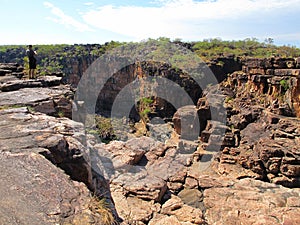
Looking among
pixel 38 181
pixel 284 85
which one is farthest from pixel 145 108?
pixel 38 181

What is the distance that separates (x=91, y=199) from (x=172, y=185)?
8921mm

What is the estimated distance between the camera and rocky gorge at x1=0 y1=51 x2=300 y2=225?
3342 millimetres

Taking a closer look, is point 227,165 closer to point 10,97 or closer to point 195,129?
point 195,129

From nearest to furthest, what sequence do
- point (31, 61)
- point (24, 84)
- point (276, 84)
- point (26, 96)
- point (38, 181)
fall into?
point (38, 181), point (26, 96), point (24, 84), point (31, 61), point (276, 84)

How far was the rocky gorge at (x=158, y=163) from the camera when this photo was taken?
3.34m

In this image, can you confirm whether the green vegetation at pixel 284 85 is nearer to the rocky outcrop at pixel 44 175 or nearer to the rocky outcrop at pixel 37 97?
the rocky outcrop at pixel 37 97

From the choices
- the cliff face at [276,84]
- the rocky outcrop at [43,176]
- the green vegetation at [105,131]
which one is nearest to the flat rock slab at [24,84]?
the rocky outcrop at [43,176]

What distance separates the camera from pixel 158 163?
1289 centimetres

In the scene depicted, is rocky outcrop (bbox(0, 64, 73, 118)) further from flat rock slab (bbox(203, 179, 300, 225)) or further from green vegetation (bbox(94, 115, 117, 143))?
green vegetation (bbox(94, 115, 117, 143))

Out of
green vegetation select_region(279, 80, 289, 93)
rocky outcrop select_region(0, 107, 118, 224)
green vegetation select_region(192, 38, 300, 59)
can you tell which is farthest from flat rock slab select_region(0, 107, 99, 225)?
green vegetation select_region(192, 38, 300, 59)

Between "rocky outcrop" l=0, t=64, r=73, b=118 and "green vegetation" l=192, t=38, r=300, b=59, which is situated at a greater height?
"green vegetation" l=192, t=38, r=300, b=59

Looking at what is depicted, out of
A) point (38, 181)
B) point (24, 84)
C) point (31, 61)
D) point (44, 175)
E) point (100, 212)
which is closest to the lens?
point (100, 212)

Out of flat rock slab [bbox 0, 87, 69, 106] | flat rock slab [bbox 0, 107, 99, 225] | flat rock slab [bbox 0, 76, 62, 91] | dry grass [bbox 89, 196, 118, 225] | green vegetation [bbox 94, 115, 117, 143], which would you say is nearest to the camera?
flat rock slab [bbox 0, 107, 99, 225]

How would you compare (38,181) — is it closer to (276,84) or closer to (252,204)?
(252,204)
